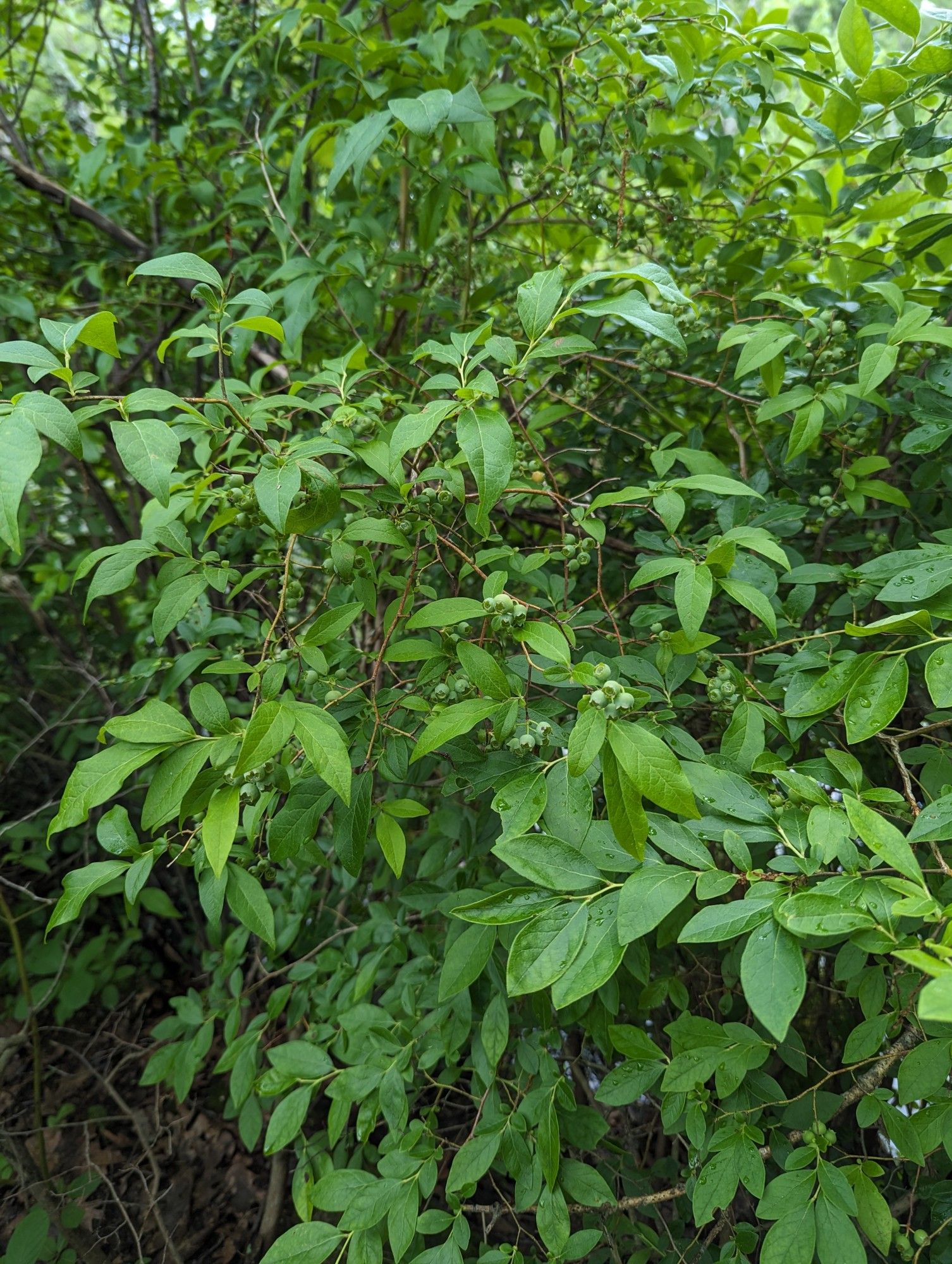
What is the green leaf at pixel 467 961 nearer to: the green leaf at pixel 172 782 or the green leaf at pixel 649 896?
the green leaf at pixel 649 896

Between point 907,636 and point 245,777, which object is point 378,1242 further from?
point 907,636

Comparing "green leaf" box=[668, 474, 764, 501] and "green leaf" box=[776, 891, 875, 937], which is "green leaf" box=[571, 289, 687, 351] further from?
"green leaf" box=[776, 891, 875, 937]

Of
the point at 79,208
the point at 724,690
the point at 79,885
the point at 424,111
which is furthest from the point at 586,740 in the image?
the point at 79,208

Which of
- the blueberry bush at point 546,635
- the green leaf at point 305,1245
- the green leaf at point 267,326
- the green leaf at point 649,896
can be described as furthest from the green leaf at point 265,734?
the green leaf at point 305,1245

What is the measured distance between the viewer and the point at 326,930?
6.79ft

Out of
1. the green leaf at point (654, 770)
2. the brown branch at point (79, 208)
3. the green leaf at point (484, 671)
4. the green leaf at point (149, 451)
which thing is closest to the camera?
the green leaf at point (654, 770)

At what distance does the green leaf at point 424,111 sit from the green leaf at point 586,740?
1169mm

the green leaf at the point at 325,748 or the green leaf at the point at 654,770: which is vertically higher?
the green leaf at the point at 325,748

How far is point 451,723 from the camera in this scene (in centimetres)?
105

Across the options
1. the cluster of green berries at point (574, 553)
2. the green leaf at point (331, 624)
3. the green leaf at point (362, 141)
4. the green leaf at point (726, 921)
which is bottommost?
the green leaf at point (726, 921)

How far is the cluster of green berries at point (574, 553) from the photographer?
4.52 feet

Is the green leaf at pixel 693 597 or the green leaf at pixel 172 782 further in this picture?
the green leaf at pixel 693 597

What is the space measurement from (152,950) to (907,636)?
9.31ft

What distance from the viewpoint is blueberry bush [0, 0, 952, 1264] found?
0.99 metres
